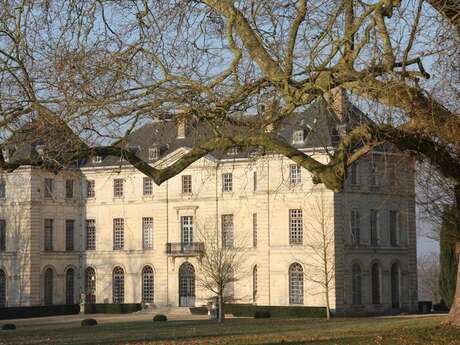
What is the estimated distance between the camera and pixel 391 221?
49.8m

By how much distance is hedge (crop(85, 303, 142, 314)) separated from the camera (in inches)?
2029

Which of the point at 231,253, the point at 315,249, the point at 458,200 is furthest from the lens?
the point at 231,253

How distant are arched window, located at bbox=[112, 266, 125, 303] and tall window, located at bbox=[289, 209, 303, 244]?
36.4 ft

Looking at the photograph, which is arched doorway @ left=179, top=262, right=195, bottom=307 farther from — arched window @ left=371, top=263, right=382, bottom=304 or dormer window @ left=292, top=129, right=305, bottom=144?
dormer window @ left=292, top=129, right=305, bottom=144

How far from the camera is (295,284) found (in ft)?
155

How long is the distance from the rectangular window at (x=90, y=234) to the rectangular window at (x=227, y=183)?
328 inches

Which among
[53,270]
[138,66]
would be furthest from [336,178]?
[53,270]

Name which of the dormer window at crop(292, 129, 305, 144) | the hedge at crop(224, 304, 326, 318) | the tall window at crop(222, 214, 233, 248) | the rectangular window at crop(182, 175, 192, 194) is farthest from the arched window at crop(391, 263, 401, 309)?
the rectangular window at crop(182, 175, 192, 194)

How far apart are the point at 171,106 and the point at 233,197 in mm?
38672

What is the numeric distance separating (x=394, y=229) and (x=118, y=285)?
15.0 m

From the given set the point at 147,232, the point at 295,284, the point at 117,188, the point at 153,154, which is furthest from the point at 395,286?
the point at 117,188

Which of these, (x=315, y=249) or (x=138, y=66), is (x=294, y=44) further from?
(x=315, y=249)

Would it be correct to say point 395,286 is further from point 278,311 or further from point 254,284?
point 278,311

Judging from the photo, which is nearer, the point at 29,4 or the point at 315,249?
the point at 29,4
